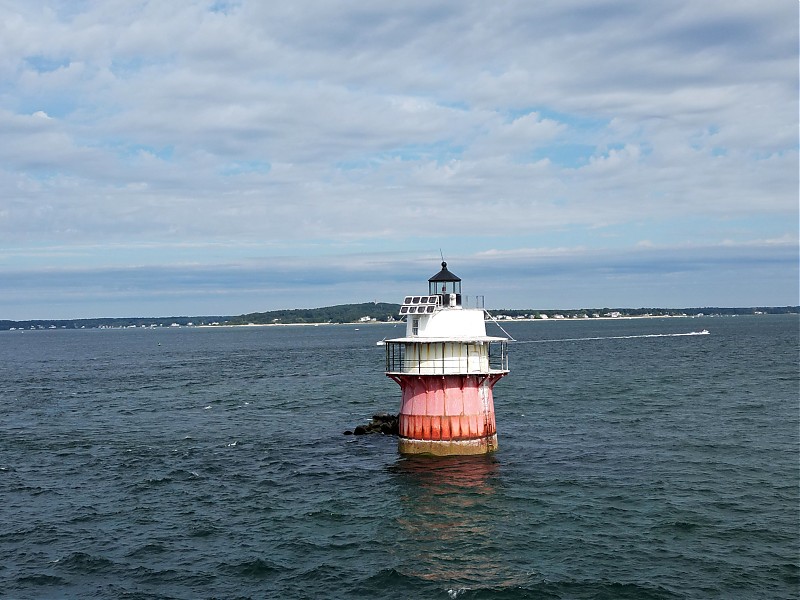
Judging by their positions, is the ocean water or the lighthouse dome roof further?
the lighthouse dome roof

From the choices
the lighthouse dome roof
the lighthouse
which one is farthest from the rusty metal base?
the lighthouse dome roof

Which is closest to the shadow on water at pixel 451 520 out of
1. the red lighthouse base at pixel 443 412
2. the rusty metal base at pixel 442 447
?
the rusty metal base at pixel 442 447

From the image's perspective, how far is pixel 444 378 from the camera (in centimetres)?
3603

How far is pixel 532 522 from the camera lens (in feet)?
95.0

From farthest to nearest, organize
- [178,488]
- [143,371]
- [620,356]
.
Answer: [620,356]
[143,371]
[178,488]

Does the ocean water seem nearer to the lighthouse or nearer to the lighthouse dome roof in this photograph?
the lighthouse

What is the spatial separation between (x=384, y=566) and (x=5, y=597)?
439 inches

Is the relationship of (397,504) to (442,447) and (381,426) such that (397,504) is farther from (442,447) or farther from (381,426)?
(381,426)

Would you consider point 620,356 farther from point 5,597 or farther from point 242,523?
point 5,597

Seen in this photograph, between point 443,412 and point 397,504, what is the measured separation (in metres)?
6.03

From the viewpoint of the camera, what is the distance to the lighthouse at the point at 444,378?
3612cm

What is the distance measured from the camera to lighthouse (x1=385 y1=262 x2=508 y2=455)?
36.1m

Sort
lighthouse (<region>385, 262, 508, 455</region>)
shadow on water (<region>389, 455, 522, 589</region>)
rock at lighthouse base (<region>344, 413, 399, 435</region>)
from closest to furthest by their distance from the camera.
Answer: shadow on water (<region>389, 455, 522, 589</region>), lighthouse (<region>385, 262, 508, 455</region>), rock at lighthouse base (<region>344, 413, 399, 435</region>)

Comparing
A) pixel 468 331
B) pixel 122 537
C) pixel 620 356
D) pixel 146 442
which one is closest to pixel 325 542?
pixel 122 537
